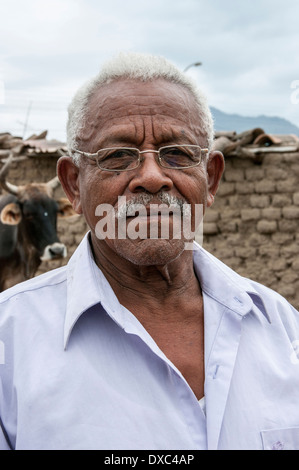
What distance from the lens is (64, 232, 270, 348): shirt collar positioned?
1.57m

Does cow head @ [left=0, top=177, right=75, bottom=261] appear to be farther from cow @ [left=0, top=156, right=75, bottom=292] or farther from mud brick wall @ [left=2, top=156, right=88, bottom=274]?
mud brick wall @ [left=2, top=156, right=88, bottom=274]

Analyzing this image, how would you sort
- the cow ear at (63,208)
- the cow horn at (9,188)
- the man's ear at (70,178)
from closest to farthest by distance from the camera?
the man's ear at (70,178) < the cow horn at (9,188) < the cow ear at (63,208)

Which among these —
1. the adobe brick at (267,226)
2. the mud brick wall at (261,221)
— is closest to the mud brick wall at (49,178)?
the mud brick wall at (261,221)

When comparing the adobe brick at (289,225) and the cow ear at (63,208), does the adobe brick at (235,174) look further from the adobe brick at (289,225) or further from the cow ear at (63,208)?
the cow ear at (63,208)

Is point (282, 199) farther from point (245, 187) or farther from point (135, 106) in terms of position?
point (135, 106)

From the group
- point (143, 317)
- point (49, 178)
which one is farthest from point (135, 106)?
point (49, 178)

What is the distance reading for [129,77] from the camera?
5.76 ft

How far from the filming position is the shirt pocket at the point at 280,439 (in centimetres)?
149

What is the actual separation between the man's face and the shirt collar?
0.32 feet

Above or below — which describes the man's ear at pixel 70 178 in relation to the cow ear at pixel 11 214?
above

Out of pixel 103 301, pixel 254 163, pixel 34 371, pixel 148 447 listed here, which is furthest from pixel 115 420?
pixel 254 163

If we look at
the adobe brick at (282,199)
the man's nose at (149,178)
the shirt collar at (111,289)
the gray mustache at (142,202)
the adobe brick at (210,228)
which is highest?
the man's nose at (149,178)

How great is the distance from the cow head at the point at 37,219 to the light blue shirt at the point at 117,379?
12.6ft

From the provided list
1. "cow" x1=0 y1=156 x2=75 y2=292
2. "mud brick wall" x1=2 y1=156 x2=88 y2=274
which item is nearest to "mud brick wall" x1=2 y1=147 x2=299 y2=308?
"mud brick wall" x1=2 y1=156 x2=88 y2=274
